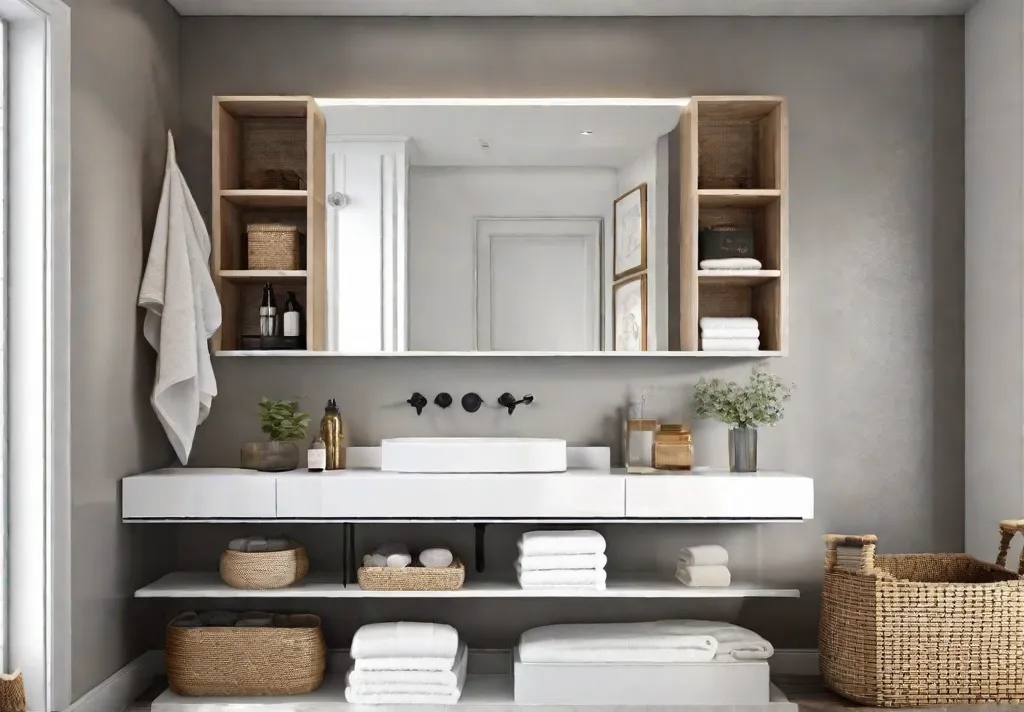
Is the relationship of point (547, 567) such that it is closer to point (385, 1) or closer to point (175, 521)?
point (175, 521)

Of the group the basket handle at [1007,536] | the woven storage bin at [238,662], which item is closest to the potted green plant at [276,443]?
the woven storage bin at [238,662]

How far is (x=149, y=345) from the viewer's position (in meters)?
3.06

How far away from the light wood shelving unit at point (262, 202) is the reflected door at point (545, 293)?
564 mm

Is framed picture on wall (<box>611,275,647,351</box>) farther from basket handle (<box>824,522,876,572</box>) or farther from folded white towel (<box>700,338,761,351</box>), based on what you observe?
basket handle (<box>824,522,876,572</box>)

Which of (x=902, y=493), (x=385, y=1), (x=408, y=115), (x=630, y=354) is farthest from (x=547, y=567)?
(x=385, y=1)

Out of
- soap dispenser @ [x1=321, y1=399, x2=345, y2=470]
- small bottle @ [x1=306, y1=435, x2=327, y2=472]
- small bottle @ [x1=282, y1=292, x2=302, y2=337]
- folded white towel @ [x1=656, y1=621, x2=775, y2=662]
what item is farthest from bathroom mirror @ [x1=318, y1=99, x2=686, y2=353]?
folded white towel @ [x1=656, y1=621, x2=775, y2=662]

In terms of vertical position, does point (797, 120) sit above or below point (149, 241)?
above

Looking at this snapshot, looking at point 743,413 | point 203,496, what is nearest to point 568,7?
point 743,413

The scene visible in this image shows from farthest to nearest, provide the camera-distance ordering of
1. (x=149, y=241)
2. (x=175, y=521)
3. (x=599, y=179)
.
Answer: (x=599, y=179)
(x=149, y=241)
(x=175, y=521)

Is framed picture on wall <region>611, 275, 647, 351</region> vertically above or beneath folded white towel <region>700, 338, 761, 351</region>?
above

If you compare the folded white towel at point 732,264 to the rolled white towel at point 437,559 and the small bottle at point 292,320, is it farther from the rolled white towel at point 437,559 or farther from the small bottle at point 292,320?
the small bottle at point 292,320

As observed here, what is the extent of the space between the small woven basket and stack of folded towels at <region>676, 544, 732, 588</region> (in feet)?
2.39

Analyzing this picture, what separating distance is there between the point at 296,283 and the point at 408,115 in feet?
2.31

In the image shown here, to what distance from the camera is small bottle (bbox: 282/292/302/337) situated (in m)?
3.15
